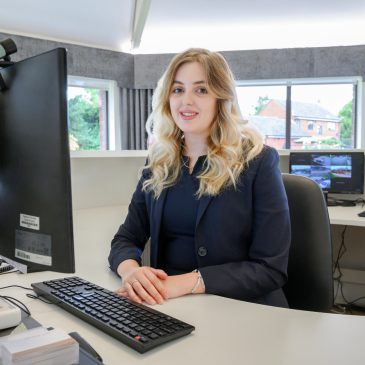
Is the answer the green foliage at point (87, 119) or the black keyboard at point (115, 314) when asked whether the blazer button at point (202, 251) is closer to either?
the black keyboard at point (115, 314)

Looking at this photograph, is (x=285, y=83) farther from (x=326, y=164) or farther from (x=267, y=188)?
(x=267, y=188)

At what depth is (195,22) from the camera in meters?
5.06

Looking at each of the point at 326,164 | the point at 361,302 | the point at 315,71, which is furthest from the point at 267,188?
the point at 315,71

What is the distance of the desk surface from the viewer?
659 mm

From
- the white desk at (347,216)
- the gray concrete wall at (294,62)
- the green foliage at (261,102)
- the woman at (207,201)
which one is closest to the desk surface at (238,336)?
the woman at (207,201)

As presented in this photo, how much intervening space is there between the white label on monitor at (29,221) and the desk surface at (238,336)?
20cm

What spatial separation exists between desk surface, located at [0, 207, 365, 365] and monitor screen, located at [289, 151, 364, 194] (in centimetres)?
194

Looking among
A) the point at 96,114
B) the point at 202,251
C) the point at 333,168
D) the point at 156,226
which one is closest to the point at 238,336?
the point at 202,251

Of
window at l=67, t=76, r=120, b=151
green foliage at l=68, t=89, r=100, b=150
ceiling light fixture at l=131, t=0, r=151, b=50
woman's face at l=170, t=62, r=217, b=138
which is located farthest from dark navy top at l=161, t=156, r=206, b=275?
green foliage at l=68, t=89, r=100, b=150

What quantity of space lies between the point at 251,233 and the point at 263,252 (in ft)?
0.26

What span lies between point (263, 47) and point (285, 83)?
1.94 feet

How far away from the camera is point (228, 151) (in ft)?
4.06

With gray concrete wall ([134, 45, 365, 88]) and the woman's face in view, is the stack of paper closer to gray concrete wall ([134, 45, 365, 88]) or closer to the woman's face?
the woman's face

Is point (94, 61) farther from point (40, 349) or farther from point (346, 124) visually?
point (40, 349)
